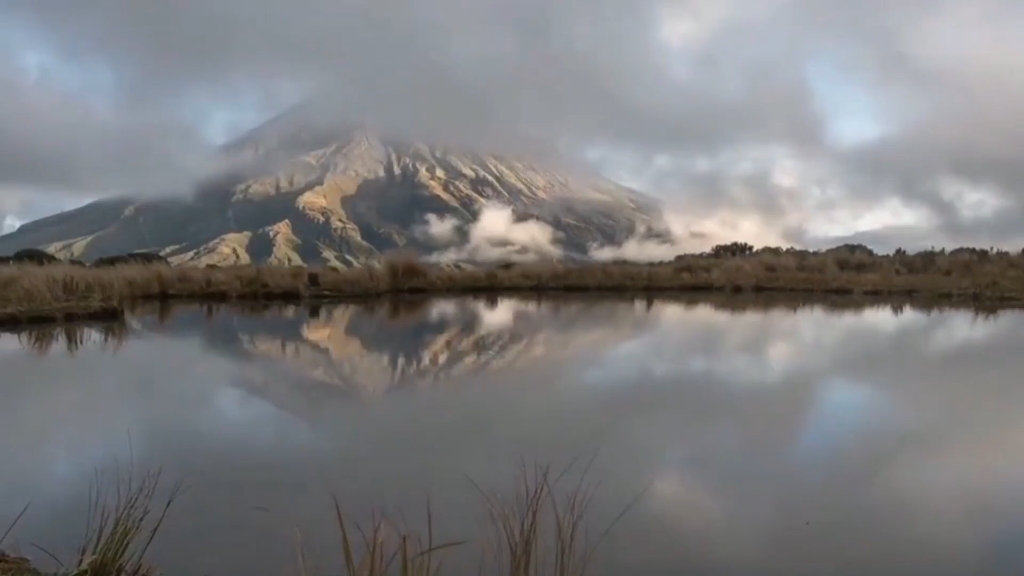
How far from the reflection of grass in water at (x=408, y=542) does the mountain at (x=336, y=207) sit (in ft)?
192

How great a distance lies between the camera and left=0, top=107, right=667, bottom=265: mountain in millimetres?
68312

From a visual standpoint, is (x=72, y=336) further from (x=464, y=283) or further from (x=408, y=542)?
(x=464, y=283)

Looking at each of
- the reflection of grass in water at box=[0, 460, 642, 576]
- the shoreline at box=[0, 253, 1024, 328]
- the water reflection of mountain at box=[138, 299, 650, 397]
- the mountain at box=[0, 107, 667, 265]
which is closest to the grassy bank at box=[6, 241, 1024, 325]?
the shoreline at box=[0, 253, 1024, 328]

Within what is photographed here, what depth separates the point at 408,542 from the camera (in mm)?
2461

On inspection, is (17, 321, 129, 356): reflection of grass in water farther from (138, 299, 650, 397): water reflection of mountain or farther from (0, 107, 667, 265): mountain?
(0, 107, 667, 265): mountain

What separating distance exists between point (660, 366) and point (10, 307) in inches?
285

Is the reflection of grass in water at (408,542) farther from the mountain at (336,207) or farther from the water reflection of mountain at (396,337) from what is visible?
the mountain at (336,207)

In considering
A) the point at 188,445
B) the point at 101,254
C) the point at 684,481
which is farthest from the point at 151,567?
the point at 101,254

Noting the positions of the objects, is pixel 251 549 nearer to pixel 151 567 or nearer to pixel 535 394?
pixel 151 567

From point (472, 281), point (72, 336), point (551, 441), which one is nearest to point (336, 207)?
point (472, 281)

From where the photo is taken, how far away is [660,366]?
6.26 m

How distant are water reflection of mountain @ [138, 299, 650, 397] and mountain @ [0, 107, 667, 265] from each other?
5029cm

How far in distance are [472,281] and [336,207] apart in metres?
62.0

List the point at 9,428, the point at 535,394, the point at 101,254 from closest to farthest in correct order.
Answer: the point at 9,428, the point at 535,394, the point at 101,254
